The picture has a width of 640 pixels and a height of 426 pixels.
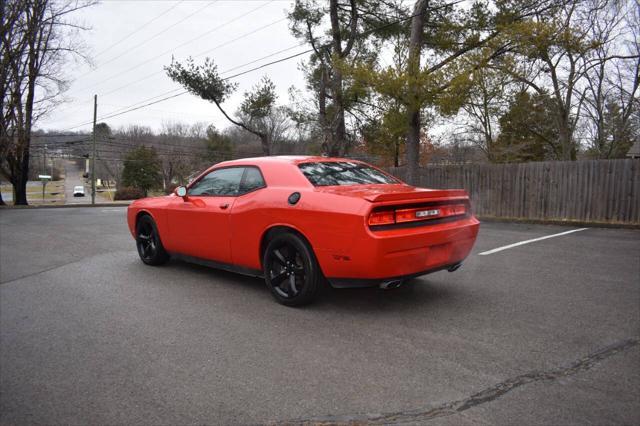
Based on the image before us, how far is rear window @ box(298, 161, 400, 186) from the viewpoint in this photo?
14.6ft

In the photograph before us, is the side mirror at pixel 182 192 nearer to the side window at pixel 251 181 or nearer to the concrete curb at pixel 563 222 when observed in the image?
the side window at pixel 251 181

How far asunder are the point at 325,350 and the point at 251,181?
7.31ft

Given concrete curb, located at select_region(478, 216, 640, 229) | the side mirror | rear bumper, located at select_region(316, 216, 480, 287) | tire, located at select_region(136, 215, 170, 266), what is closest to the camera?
rear bumper, located at select_region(316, 216, 480, 287)

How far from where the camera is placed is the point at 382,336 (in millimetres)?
3410

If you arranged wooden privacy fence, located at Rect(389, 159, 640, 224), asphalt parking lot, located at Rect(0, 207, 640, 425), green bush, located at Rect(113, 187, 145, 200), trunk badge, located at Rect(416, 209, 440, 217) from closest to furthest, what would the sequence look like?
1. asphalt parking lot, located at Rect(0, 207, 640, 425)
2. trunk badge, located at Rect(416, 209, 440, 217)
3. wooden privacy fence, located at Rect(389, 159, 640, 224)
4. green bush, located at Rect(113, 187, 145, 200)

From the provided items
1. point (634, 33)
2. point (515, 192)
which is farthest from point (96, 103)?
point (634, 33)

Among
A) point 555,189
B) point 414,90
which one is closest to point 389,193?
point 414,90

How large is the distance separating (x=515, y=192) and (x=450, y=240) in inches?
438

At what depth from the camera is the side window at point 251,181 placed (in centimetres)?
470

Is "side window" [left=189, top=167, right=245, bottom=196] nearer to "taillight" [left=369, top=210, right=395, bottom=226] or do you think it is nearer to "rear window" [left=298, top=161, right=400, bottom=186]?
"rear window" [left=298, top=161, right=400, bottom=186]

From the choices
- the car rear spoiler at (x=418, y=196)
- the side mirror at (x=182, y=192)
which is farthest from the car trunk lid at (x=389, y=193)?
the side mirror at (x=182, y=192)

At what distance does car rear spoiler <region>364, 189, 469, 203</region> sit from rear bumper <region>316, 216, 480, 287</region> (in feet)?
0.83

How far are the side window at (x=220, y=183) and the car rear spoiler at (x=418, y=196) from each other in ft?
6.05

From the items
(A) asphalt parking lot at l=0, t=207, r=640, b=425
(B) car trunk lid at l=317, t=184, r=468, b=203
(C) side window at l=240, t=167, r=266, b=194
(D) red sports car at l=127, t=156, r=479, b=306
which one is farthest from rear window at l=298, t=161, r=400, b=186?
(A) asphalt parking lot at l=0, t=207, r=640, b=425
